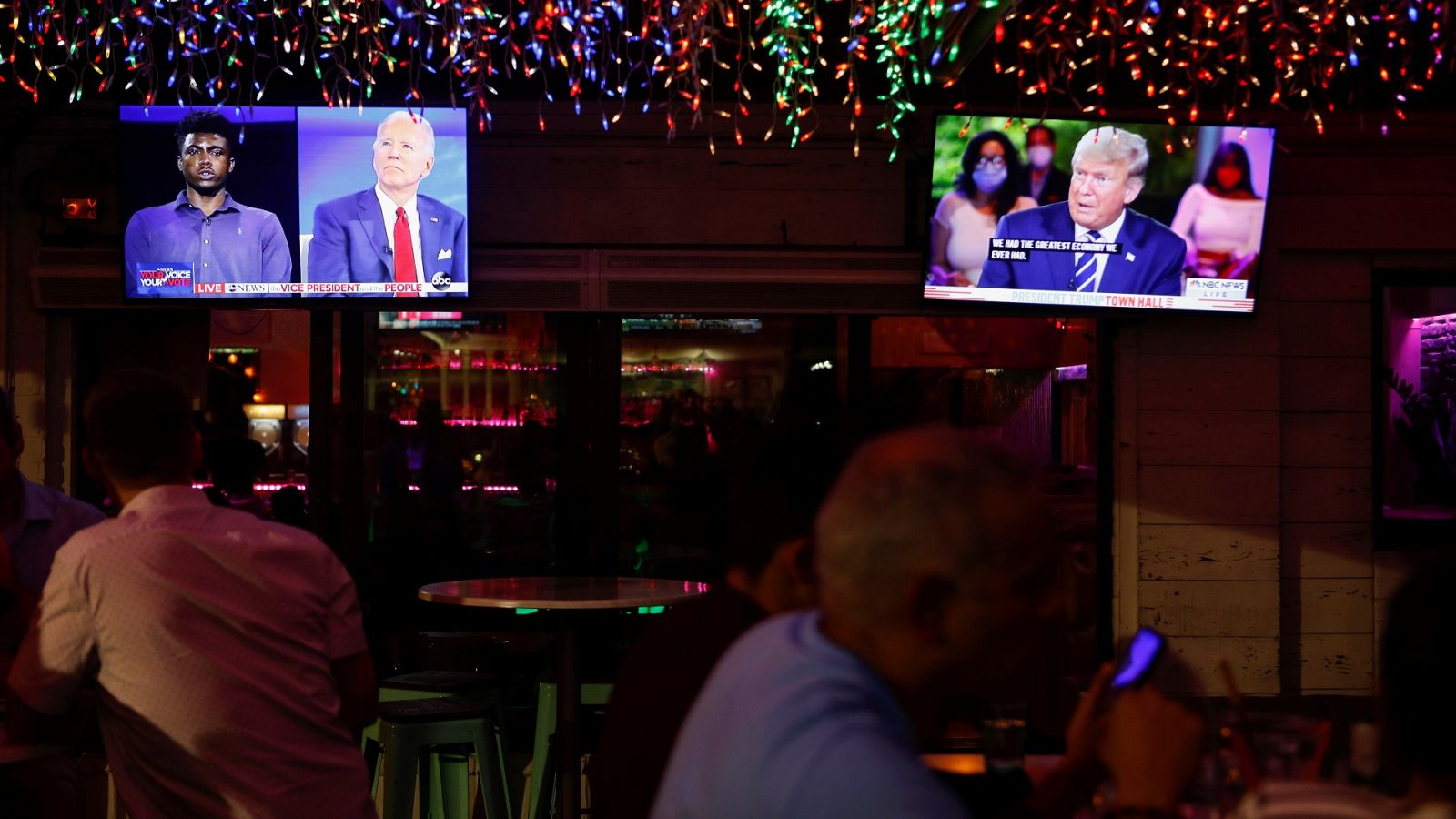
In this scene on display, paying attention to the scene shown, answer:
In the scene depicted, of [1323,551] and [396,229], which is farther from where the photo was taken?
[1323,551]

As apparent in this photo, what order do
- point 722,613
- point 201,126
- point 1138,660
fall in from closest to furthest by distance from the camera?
point 1138,660
point 722,613
point 201,126

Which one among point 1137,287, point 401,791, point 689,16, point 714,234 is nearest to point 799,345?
point 714,234

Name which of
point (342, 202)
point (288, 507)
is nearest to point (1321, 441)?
point (342, 202)

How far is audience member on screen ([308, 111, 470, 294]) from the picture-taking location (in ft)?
18.6

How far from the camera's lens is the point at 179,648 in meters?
2.28

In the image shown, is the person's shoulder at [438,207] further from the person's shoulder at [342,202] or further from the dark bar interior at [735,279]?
the person's shoulder at [342,202]

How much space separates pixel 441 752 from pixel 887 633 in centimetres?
329

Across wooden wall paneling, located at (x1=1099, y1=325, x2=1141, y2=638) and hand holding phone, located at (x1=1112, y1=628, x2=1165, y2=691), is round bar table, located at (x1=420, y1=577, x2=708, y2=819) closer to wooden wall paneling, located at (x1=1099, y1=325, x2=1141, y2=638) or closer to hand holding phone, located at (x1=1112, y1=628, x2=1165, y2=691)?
hand holding phone, located at (x1=1112, y1=628, x2=1165, y2=691)

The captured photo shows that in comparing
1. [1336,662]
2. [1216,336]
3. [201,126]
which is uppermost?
[201,126]

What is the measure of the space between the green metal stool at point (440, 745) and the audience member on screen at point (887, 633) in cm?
268

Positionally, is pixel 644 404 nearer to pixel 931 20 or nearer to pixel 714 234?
pixel 714 234

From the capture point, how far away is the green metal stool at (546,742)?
429 cm

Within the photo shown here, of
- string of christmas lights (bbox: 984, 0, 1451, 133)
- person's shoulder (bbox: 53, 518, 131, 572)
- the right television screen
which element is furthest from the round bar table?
string of christmas lights (bbox: 984, 0, 1451, 133)

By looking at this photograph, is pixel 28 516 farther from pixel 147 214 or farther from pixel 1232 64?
pixel 1232 64
